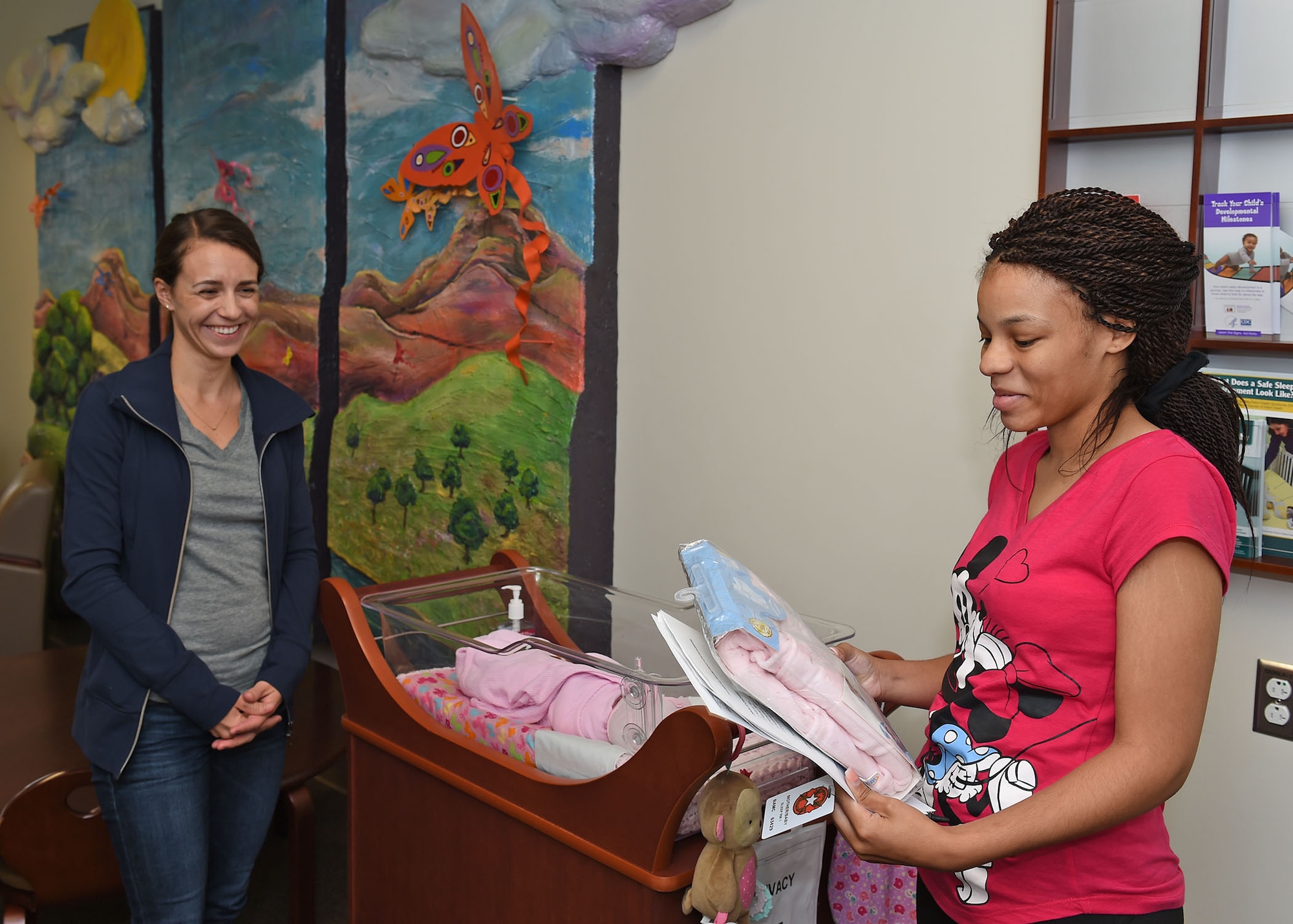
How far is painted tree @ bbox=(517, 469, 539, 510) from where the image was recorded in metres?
2.45

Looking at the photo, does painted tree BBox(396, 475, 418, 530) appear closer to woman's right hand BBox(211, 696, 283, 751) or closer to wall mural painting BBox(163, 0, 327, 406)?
wall mural painting BBox(163, 0, 327, 406)

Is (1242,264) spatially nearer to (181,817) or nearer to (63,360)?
(181,817)

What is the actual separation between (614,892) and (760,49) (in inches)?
63.3

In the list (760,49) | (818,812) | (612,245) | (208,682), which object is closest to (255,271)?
(208,682)

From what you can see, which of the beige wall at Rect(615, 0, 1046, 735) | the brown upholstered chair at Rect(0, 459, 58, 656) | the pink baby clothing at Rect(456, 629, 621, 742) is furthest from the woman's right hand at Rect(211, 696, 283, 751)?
the brown upholstered chair at Rect(0, 459, 58, 656)

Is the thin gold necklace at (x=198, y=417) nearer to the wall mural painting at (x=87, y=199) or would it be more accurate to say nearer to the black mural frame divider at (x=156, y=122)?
the black mural frame divider at (x=156, y=122)

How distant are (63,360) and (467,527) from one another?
110 inches

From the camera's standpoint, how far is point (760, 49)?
202 centimetres

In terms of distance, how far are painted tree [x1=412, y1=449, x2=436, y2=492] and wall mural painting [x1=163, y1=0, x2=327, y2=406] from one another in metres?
0.57

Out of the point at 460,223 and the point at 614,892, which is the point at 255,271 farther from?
the point at 614,892

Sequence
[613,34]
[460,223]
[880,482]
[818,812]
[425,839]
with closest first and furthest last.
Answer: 1. [818,812]
2. [425,839]
3. [880,482]
4. [613,34]
5. [460,223]

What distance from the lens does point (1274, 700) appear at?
4.81 feet

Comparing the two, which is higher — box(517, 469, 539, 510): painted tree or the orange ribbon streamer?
the orange ribbon streamer

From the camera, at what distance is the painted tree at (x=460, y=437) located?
2627 mm
